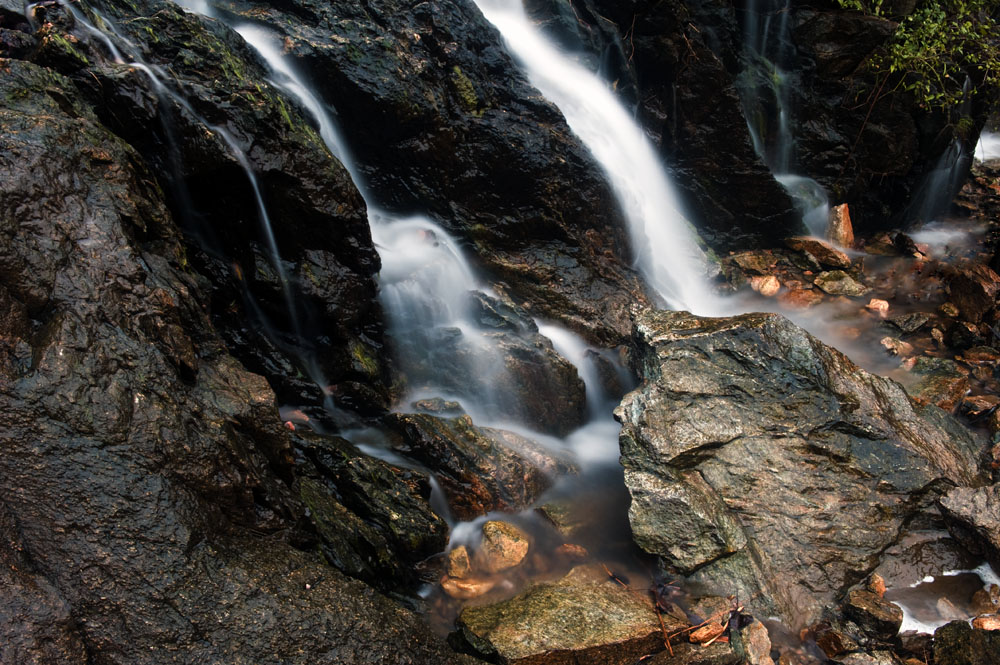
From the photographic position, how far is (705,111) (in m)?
10.6

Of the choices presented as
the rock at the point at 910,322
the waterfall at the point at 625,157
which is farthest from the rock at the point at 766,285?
the rock at the point at 910,322

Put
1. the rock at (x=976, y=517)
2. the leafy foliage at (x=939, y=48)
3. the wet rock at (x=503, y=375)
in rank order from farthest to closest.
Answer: the leafy foliage at (x=939, y=48) → the wet rock at (x=503, y=375) → the rock at (x=976, y=517)

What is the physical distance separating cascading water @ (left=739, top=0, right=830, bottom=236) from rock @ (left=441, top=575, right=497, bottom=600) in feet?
32.8

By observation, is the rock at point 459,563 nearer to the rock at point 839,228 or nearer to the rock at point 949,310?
the rock at point 949,310

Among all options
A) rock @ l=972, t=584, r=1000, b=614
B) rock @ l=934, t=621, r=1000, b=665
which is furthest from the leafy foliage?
rock @ l=934, t=621, r=1000, b=665

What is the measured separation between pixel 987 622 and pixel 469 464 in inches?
164

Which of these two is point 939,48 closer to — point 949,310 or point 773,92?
point 773,92

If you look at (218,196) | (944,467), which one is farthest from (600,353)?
(218,196)

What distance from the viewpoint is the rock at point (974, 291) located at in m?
8.50

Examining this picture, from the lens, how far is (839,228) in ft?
37.8

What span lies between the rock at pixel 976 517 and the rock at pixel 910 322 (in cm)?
461

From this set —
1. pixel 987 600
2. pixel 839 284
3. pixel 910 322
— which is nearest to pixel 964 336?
pixel 910 322

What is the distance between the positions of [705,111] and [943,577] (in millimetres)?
8570

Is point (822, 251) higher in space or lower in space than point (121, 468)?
lower
